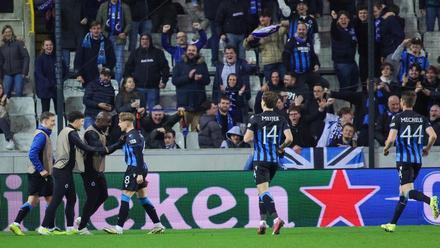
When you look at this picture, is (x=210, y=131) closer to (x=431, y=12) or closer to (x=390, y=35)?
(x=390, y=35)

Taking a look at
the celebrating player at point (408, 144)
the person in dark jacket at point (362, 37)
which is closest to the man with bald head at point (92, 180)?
the celebrating player at point (408, 144)

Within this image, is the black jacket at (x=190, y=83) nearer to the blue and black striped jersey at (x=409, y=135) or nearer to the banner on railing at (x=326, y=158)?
the banner on railing at (x=326, y=158)

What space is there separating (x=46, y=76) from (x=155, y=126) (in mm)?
2343

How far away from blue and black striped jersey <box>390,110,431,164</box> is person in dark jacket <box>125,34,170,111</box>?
6.96 meters

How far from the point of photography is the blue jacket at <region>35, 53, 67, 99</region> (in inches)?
956

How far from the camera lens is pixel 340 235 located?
18.1m

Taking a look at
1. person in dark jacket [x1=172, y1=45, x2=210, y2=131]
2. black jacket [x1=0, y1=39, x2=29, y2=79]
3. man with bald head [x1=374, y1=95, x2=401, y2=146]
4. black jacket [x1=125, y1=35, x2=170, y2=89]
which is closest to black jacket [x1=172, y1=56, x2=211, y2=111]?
person in dark jacket [x1=172, y1=45, x2=210, y2=131]

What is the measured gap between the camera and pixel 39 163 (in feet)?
62.6

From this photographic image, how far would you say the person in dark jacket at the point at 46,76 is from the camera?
24281 mm

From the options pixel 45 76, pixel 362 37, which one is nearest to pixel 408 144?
pixel 362 37

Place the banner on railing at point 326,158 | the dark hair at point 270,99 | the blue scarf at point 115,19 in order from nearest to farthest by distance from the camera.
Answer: the dark hair at point 270,99 < the banner on railing at point 326,158 < the blue scarf at point 115,19

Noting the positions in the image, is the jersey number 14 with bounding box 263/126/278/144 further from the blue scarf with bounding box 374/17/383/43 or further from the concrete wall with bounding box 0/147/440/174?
the blue scarf with bounding box 374/17/383/43

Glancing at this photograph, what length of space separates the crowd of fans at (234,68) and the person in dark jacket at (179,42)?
0.06ft

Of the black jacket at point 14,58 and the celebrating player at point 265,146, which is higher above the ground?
the black jacket at point 14,58
